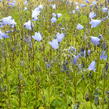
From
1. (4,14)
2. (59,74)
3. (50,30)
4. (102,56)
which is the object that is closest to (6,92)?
(59,74)

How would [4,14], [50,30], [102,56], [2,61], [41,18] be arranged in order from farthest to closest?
1. [4,14]
2. [41,18]
3. [50,30]
4. [2,61]
5. [102,56]

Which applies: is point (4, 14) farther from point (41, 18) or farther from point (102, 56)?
point (102, 56)

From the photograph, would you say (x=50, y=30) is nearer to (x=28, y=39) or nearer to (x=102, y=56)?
(x=28, y=39)

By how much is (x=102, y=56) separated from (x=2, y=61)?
1424 mm

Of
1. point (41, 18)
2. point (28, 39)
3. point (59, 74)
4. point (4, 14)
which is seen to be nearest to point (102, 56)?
point (59, 74)

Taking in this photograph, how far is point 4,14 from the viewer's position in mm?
6734

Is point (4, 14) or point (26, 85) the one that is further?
point (4, 14)

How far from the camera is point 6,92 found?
3201 mm

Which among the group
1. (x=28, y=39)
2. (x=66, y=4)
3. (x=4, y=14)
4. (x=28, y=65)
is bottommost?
(x=28, y=65)

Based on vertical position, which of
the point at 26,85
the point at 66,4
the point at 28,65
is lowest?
the point at 26,85

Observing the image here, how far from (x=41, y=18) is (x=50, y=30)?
701mm

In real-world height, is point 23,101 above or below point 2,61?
below

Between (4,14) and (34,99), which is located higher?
(4,14)

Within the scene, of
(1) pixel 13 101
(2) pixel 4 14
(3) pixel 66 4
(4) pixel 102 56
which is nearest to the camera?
(4) pixel 102 56
